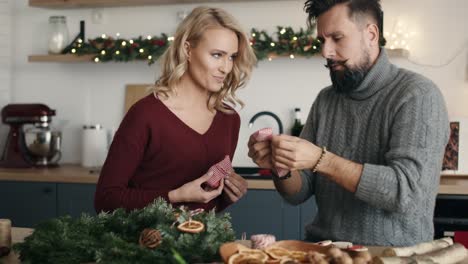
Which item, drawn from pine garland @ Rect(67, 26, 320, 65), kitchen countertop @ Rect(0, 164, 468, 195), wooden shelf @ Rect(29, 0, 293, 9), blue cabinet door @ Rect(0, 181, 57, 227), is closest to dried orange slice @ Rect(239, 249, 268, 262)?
kitchen countertop @ Rect(0, 164, 468, 195)

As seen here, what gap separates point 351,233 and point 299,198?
0.88ft

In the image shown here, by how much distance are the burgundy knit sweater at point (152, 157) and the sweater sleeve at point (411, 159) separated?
0.67 m

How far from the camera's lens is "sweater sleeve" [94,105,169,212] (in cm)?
223

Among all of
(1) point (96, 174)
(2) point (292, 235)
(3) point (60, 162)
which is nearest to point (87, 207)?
(1) point (96, 174)

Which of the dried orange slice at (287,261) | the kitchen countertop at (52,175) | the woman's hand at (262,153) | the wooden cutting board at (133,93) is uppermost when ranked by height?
the wooden cutting board at (133,93)

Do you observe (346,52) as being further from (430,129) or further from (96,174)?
(96,174)

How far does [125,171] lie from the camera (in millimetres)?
2266

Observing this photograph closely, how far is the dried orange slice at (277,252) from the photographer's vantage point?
1493 millimetres

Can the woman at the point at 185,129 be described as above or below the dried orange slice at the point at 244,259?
above

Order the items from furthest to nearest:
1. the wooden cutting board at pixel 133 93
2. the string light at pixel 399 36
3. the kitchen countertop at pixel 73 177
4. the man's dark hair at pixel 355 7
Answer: the wooden cutting board at pixel 133 93 < the string light at pixel 399 36 < the kitchen countertop at pixel 73 177 < the man's dark hair at pixel 355 7

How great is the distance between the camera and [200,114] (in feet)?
8.27

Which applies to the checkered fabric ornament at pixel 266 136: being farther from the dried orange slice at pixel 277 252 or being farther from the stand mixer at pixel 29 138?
the stand mixer at pixel 29 138

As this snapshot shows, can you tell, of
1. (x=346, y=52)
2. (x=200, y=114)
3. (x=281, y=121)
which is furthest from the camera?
(x=281, y=121)

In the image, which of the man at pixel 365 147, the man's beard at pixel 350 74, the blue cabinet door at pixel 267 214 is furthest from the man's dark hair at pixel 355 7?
the blue cabinet door at pixel 267 214
